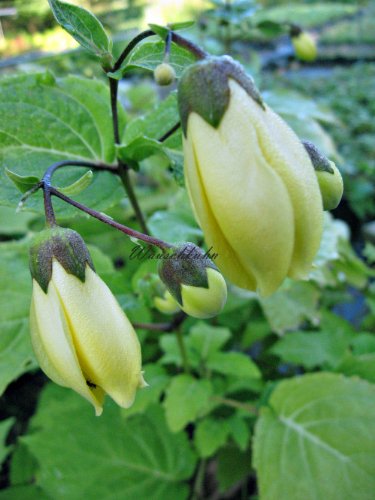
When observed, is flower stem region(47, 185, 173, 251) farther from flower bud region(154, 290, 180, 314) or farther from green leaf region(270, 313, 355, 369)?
green leaf region(270, 313, 355, 369)

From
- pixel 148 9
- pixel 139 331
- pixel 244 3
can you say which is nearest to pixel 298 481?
pixel 139 331

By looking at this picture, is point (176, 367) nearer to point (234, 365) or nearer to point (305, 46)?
point (234, 365)

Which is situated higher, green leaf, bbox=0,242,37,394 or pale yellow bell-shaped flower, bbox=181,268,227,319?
pale yellow bell-shaped flower, bbox=181,268,227,319

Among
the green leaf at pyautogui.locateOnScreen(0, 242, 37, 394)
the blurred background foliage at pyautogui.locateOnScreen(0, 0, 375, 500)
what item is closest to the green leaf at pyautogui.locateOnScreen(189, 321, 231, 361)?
the blurred background foliage at pyautogui.locateOnScreen(0, 0, 375, 500)

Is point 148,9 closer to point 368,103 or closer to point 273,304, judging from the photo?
point 368,103

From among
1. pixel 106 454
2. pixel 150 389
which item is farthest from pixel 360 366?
Result: pixel 106 454

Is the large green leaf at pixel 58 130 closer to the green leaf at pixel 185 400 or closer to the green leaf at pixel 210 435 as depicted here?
the green leaf at pixel 185 400
